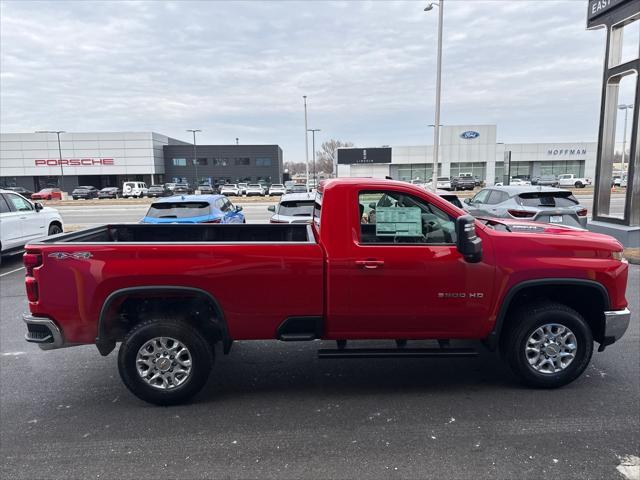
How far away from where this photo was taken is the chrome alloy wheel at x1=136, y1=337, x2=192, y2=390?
3.71 m

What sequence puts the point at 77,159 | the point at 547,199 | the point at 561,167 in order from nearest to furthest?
the point at 547,199, the point at 561,167, the point at 77,159

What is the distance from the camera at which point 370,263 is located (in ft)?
12.1

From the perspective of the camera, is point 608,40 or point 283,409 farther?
point 608,40

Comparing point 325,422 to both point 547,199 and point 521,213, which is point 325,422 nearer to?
point 521,213

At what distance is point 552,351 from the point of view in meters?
3.93

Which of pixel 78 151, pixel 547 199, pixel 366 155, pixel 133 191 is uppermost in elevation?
pixel 78 151

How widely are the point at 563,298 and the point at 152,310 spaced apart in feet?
12.4

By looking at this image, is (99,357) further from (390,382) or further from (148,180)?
(148,180)

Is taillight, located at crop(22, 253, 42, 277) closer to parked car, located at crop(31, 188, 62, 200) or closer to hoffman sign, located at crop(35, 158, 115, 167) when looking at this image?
parked car, located at crop(31, 188, 62, 200)

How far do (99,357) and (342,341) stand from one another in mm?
2763

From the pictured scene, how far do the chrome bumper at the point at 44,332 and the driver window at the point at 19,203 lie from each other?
26.0 feet

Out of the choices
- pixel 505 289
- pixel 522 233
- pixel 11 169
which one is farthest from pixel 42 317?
pixel 11 169

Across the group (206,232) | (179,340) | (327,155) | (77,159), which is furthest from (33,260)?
(327,155)

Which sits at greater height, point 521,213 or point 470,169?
point 470,169
